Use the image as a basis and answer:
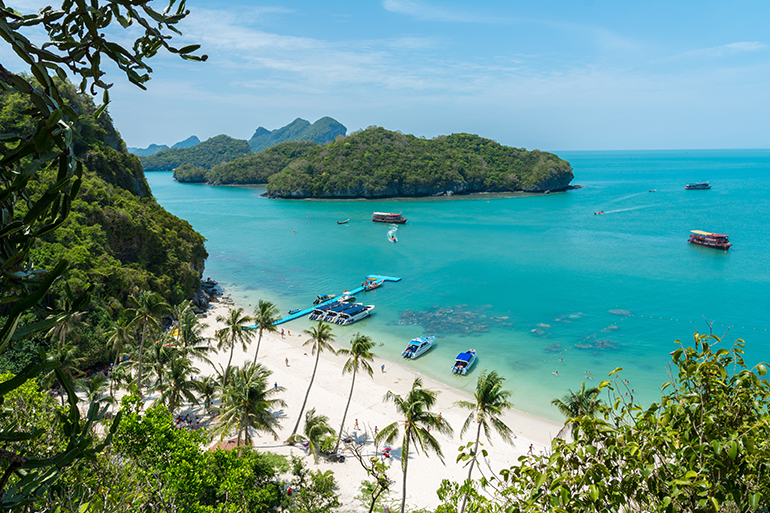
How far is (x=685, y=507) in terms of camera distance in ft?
12.4

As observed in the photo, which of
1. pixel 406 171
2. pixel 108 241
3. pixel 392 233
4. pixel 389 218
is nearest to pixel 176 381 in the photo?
pixel 108 241

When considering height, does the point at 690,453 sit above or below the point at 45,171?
below

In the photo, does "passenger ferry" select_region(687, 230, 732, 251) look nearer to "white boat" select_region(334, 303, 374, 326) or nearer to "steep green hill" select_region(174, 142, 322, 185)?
"white boat" select_region(334, 303, 374, 326)

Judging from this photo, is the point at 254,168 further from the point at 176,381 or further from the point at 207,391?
the point at 176,381

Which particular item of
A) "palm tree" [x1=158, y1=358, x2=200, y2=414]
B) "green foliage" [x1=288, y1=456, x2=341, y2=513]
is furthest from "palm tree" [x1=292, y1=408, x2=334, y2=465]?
"palm tree" [x1=158, y1=358, x2=200, y2=414]

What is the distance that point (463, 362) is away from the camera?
104ft

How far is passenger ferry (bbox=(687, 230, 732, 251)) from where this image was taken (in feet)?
198

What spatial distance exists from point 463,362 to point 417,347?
4166mm

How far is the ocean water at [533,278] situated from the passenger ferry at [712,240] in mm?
1311

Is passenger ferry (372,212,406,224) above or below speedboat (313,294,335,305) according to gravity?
above

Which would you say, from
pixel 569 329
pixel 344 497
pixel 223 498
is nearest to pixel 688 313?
pixel 569 329

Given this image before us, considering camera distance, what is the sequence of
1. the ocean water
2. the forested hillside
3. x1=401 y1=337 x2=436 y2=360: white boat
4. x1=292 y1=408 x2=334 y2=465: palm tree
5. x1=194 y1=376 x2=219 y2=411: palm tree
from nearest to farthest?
x1=292 y1=408 x2=334 y2=465: palm tree
x1=194 y1=376 x2=219 y2=411: palm tree
the forested hillside
the ocean water
x1=401 y1=337 x2=436 y2=360: white boat

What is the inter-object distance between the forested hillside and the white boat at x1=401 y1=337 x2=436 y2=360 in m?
20.4

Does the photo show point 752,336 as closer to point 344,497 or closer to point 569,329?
point 569,329
